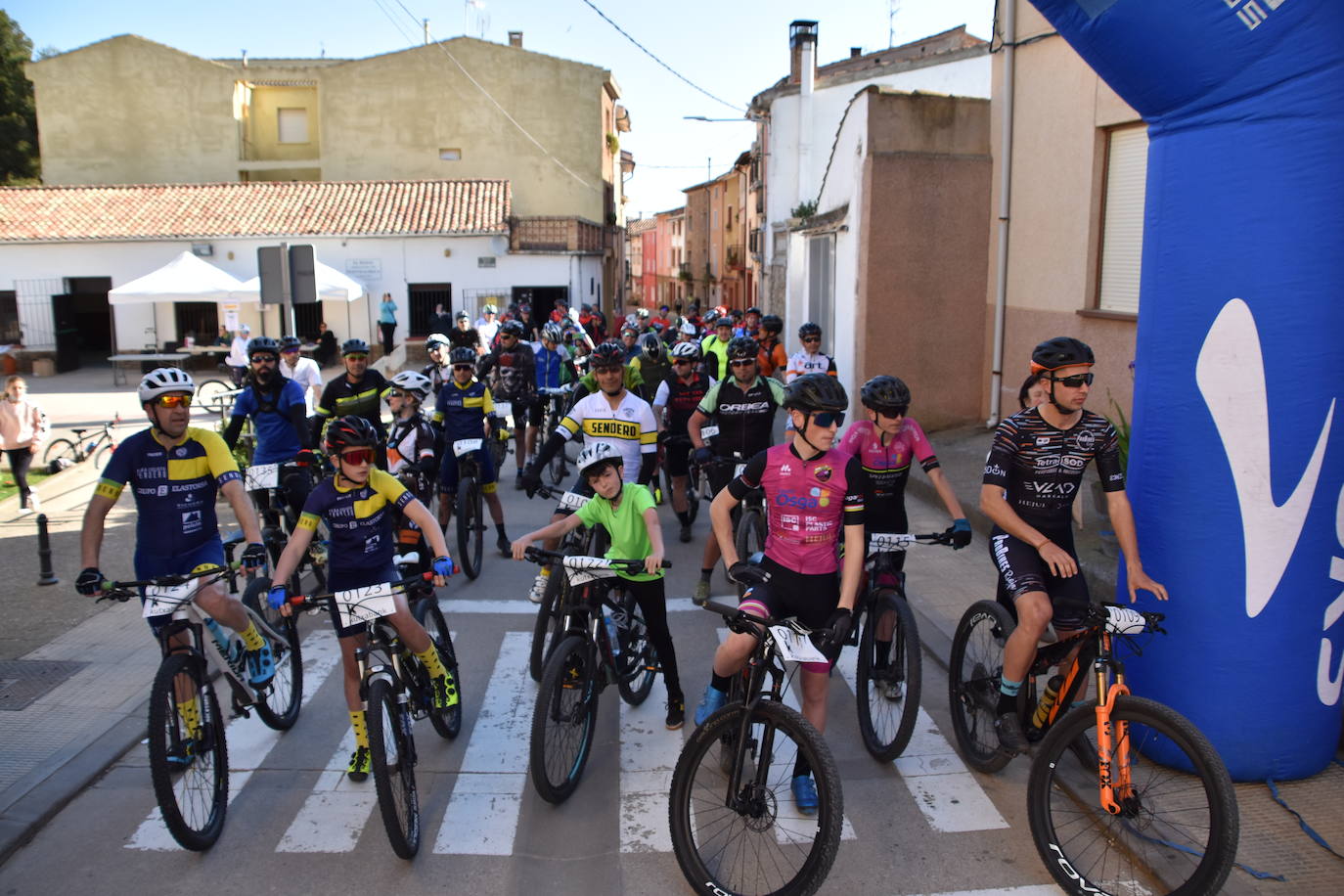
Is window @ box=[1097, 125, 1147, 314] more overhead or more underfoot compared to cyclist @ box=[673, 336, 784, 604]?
more overhead

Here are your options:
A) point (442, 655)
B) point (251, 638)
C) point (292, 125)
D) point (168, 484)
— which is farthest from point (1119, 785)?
point (292, 125)

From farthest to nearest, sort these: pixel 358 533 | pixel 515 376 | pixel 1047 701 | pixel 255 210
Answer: pixel 255 210, pixel 515 376, pixel 358 533, pixel 1047 701

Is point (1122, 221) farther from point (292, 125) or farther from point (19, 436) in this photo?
point (292, 125)

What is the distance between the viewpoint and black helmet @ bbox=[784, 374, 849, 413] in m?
4.81

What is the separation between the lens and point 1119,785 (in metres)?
4.21

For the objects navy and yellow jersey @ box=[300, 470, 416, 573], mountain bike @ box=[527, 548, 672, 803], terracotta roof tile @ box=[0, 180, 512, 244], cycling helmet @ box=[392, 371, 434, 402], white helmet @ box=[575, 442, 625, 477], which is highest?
terracotta roof tile @ box=[0, 180, 512, 244]

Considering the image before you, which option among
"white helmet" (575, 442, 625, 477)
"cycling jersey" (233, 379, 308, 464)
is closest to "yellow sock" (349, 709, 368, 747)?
"white helmet" (575, 442, 625, 477)

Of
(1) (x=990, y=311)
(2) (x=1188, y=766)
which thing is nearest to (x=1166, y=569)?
(2) (x=1188, y=766)

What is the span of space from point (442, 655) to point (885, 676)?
240 cm

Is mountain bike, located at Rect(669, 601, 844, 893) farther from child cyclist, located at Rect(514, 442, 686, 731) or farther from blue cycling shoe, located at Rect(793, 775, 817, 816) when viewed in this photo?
child cyclist, located at Rect(514, 442, 686, 731)

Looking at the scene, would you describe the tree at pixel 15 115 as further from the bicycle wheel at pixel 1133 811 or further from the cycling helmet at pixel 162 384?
the bicycle wheel at pixel 1133 811

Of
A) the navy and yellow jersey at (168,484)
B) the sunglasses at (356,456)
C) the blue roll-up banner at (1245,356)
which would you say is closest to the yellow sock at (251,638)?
the navy and yellow jersey at (168,484)

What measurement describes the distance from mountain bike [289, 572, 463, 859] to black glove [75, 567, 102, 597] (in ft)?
3.09

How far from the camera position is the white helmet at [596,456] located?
572cm
